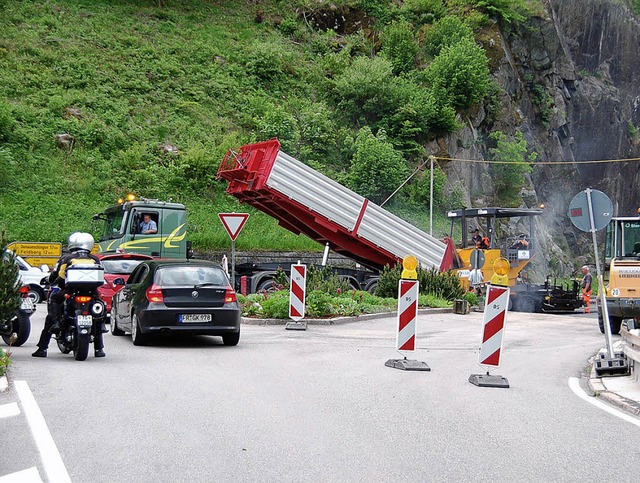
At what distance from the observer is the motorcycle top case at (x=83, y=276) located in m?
12.0

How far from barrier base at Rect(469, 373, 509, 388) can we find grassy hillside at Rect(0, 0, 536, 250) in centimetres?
1799

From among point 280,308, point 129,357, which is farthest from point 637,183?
point 129,357

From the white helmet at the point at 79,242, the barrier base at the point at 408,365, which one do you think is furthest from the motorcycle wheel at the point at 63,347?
the barrier base at the point at 408,365

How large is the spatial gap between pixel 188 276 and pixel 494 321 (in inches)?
215

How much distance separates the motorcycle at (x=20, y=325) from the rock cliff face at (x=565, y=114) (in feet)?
105

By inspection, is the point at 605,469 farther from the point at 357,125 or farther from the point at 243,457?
the point at 357,125

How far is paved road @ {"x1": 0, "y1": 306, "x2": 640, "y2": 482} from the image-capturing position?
6.29m

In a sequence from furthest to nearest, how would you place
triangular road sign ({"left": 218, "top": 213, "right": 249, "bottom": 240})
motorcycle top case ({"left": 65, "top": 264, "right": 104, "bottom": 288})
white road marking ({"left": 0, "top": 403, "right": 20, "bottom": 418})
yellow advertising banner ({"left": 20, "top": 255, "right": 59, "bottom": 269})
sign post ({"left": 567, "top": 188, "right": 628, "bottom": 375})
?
yellow advertising banner ({"left": 20, "top": 255, "right": 59, "bottom": 269})
triangular road sign ({"left": 218, "top": 213, "right": 249, "bottom": 240})
sign post ({"left": 567, "top": 188, "right": 628, "bottom": 375})
motorcycle top case ({"left": 65, "top": 264, "right": 104, "bottom": 288})
white road marking ({"left": 0, "top": 403, "right": 20, "bottom": 418})

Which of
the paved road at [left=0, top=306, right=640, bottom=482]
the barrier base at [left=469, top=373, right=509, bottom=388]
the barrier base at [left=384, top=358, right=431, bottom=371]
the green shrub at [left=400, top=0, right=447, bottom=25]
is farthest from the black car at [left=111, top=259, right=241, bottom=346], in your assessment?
the green shrub at [left=400, top=0, right=447, bottom=25]

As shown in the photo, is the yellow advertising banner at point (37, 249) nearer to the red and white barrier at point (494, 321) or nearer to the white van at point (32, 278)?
the white van at point (32, 278)

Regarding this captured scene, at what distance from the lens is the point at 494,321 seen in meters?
11.4

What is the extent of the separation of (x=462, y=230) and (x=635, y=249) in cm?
916

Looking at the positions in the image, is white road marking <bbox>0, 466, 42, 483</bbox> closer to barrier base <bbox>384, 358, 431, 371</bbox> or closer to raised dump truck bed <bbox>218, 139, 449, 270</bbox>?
barrier base <bbox>384, 358, 431, 371</bbox>

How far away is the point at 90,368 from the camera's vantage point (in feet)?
37.4
